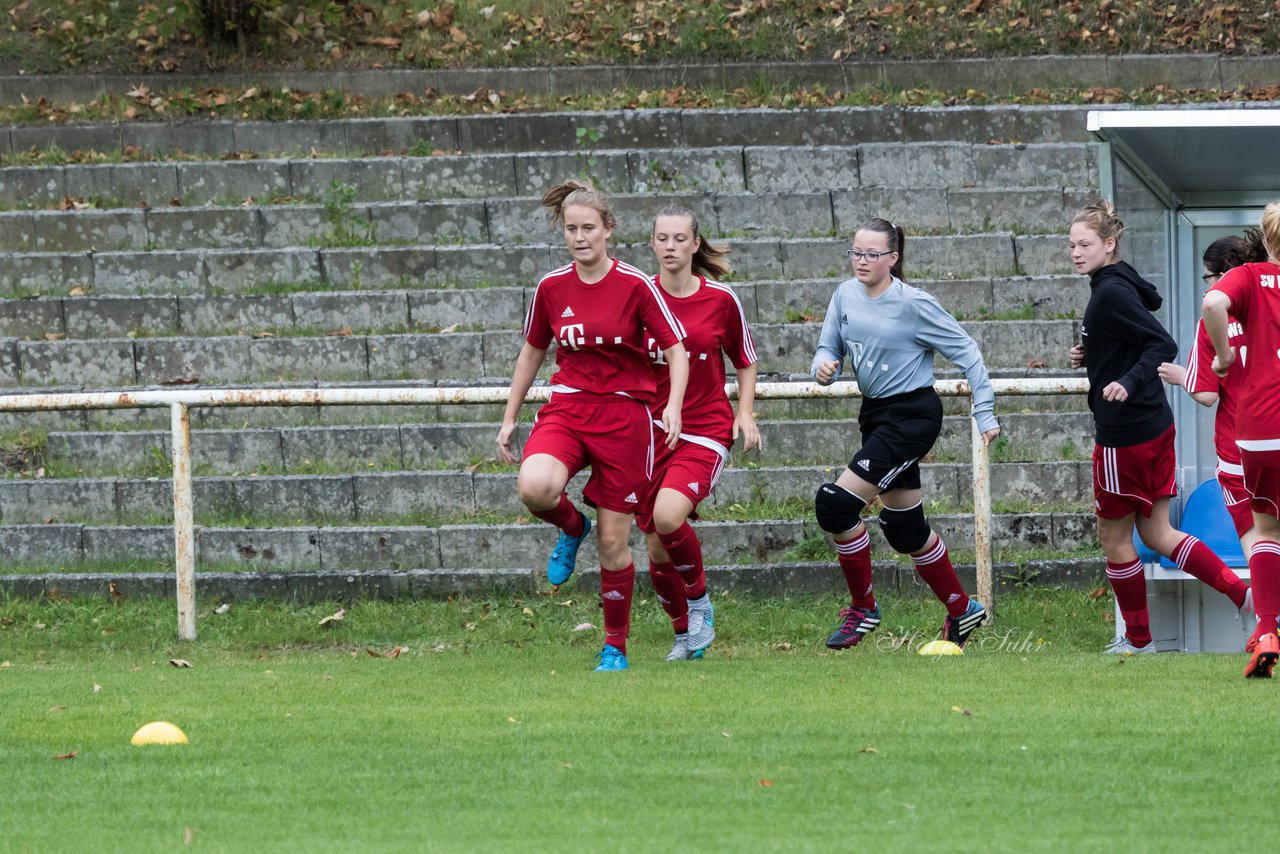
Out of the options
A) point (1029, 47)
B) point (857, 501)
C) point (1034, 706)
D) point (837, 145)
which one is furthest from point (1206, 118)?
point (1029, 47)

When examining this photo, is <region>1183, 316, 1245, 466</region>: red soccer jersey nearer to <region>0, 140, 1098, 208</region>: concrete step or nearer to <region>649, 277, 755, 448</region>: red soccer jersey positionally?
<region>649, 277, 755, 448</region>: red soccer jersey

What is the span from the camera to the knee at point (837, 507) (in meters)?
7.62

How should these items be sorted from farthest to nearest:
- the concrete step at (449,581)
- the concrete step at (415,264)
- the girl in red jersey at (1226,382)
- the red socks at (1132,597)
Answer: the concrete step at (415,264) < the concrete step at (449,581) < the red socks at (1132,597) < the girl in red jersey at (1226,382)

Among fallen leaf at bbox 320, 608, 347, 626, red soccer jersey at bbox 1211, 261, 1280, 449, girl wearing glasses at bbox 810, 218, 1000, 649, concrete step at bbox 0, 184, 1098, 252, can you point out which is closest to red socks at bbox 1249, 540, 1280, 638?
red soccer jersey at bbox 1211, 261, 1280, 449

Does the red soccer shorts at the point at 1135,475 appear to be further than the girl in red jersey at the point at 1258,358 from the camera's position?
Yes

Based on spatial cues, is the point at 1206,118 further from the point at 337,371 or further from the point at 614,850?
the point at 337,371

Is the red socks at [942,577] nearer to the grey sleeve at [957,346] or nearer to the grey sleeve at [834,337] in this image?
the grey sleeve at [957,346]

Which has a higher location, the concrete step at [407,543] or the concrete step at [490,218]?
the concrete step at [490,218]

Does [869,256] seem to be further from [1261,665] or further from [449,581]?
[449,581]

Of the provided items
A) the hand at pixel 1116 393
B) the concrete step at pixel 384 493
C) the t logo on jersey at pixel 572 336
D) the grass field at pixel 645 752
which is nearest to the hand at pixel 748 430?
the t logo on jersey at pixel 572 336

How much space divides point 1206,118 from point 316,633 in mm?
5336

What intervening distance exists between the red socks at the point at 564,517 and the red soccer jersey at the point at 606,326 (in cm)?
54

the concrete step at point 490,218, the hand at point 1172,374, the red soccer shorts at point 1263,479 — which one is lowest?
the red soccer shorts at point 1263,479

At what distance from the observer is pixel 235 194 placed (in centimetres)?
1332
